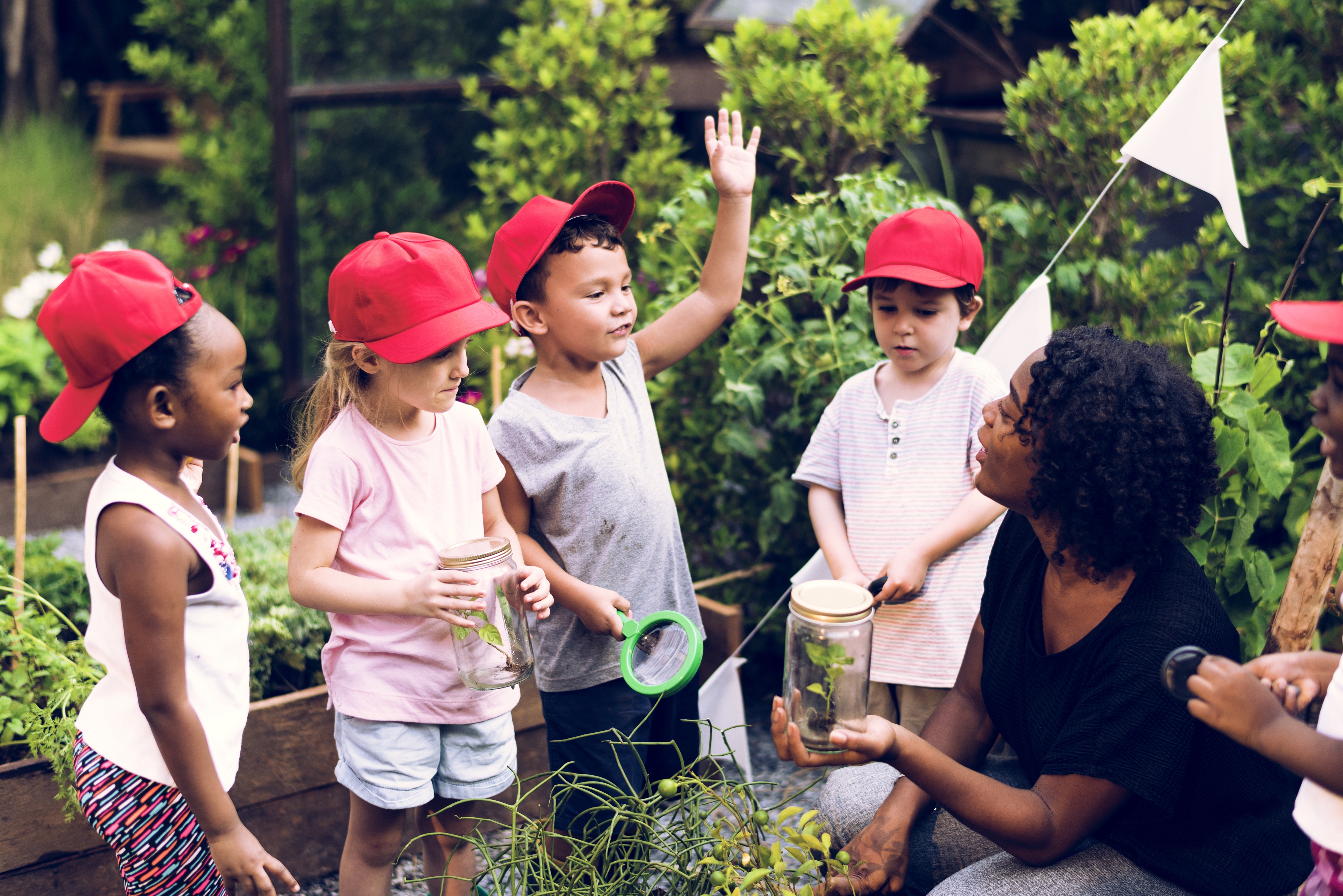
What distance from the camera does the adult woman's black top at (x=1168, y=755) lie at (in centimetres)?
166

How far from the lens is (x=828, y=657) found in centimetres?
163

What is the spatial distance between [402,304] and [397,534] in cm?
41

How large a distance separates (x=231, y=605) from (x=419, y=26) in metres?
4.28

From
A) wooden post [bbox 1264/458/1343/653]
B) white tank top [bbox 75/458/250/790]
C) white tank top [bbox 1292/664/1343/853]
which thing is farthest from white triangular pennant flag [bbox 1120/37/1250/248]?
white tank top [bbox 75/458/250/790]

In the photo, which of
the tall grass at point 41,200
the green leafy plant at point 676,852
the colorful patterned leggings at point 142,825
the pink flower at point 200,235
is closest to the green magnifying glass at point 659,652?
the green leafy plant at point 676,852

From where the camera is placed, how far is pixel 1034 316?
2568mm

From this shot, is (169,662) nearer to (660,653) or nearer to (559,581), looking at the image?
(559,581)

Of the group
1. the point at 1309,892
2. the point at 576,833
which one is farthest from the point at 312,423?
the point at 1309,892

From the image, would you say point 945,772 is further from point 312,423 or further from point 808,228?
point 808,228

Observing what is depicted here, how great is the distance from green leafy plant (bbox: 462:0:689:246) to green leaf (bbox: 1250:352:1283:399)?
2.06 meters

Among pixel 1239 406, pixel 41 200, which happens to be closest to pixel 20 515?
pixel 1239 406

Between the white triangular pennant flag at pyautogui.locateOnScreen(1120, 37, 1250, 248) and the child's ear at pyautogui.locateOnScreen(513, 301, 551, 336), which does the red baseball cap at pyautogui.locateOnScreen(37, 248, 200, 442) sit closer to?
the child's ear at pyautogui.locateOnScreen(513, 301, 551, 336)

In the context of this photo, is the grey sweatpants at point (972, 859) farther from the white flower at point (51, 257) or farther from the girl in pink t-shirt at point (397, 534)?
the white flower at point (51, 257)

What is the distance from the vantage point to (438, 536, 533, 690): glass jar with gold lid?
183 cm
